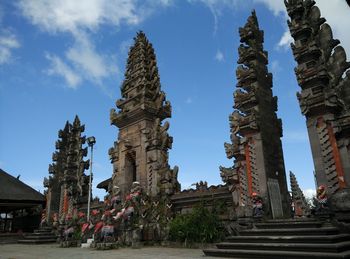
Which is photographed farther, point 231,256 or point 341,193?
point 341,193

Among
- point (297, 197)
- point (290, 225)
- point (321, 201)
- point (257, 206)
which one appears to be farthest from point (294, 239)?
point (297, 197)

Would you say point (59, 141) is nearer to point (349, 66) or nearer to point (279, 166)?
point (279, 166)

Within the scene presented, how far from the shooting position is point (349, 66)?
40.7 ft

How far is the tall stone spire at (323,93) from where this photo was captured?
37.6ft

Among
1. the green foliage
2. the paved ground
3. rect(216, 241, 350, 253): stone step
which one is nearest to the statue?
rect(216, 241, 350, 253): stone step

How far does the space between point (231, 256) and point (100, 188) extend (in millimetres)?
22958

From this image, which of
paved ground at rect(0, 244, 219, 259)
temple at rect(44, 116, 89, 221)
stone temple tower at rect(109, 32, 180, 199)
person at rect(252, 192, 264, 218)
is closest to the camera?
paved ground at rect(0, 244, 219, 259)

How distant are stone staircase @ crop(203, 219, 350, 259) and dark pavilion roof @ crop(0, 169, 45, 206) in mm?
22795

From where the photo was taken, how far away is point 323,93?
1219cm

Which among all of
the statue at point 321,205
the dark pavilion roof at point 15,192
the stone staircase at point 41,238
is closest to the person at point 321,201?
the statue at point 321,205

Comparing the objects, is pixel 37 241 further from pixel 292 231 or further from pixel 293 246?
pixel 293 246

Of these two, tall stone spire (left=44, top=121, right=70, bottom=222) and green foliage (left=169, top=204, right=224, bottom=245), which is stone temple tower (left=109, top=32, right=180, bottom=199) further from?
tall stone spire (left=44, top=121, right=70, bottom=222)

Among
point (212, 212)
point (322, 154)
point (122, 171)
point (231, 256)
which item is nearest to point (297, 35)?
point (322, 154)

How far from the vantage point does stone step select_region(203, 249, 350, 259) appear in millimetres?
7422
